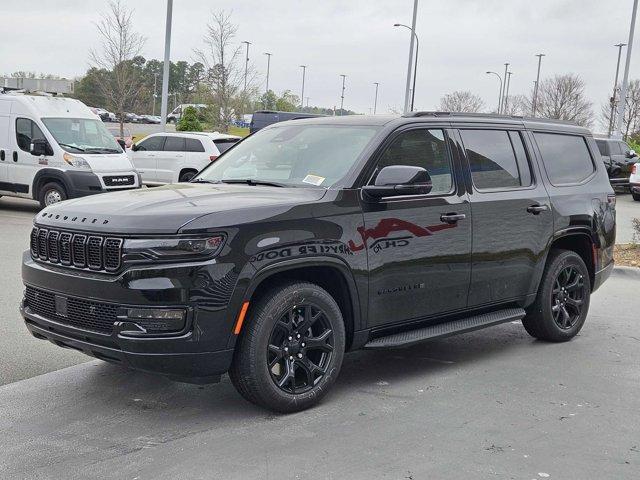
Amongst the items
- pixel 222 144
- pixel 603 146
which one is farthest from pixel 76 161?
pixel 603 146

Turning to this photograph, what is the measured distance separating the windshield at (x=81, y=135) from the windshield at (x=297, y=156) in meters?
10.1

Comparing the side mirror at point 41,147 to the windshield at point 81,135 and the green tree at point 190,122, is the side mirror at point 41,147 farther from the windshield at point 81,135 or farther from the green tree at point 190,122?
the green tree at point 190,122

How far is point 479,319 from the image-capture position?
591 centimetres

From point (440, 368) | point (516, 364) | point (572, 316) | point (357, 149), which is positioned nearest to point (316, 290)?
A: point (357, 149)

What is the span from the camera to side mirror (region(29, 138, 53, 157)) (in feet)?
49.5

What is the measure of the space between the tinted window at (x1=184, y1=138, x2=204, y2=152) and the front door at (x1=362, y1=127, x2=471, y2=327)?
49.5 ft

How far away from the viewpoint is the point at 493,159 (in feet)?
20.1

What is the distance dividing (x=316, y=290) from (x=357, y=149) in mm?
1133

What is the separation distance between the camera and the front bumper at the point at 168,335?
4.22m

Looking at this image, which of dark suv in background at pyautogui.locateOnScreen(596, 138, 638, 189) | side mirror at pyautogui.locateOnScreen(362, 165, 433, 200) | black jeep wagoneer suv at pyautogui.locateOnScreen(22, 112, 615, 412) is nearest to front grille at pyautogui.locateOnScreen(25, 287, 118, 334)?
black jeep wagoneer suv at pyautogui.locateOnScreen(22, 112, 615, 412)

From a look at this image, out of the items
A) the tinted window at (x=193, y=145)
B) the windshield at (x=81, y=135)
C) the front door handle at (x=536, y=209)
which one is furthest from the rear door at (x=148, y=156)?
the front door handle at (x=536, y=209)

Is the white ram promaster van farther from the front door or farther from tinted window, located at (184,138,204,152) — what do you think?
the front door

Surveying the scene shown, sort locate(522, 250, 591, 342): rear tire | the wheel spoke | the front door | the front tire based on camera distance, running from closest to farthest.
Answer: the front tire < the wheel spoke < the front door < locate(522, 250, 591, 342): rear tire

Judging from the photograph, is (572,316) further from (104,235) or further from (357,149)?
(104,235)
